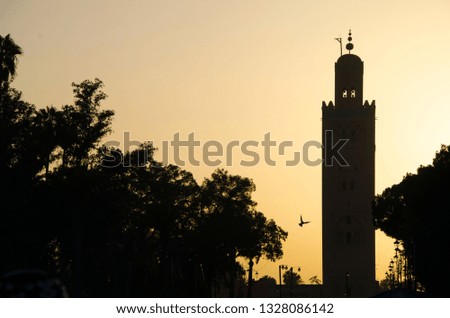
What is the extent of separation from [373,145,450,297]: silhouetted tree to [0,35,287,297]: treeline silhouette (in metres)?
15.7

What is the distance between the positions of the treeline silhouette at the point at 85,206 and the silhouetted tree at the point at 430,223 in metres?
15.7

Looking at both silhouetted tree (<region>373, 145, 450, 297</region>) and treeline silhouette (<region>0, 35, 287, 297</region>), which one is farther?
silhouetted tree (<region>373, 145, 450, 297</region>)

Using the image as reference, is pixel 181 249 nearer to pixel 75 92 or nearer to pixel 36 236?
pixel 75 92

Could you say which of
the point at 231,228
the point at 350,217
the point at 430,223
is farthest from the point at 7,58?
the point at 350,217

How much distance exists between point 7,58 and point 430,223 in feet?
81.7

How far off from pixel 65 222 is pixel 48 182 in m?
2.34

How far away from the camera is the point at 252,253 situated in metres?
106

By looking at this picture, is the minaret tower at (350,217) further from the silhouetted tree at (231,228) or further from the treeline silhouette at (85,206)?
the treeline silhouette at (85,206)

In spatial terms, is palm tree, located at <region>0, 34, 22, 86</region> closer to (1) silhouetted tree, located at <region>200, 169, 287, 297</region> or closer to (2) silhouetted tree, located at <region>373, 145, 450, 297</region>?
→ (2) silhouetted tree, located at <region>373, 145, 450, 297</region>

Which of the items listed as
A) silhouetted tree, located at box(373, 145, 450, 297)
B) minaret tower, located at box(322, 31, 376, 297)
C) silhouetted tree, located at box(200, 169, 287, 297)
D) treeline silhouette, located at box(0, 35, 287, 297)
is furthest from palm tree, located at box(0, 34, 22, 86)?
minaret tower, located at box(322, 31, 376, 297)

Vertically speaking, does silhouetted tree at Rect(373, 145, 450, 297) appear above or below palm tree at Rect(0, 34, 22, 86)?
below

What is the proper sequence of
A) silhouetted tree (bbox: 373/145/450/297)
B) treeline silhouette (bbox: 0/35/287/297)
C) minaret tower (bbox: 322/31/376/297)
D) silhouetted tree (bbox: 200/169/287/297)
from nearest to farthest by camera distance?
treeline silhouette (bbox: 0/35/287/297) < silhouetted tree (bbox: 373/145/450/297) < silhouetted tree (bbox: 200/169/287/297) < minaret tower (bbox: 322/31/376/297)

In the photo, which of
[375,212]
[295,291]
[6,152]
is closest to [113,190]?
[6,152]

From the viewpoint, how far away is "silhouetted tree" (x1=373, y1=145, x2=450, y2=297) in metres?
68.2
